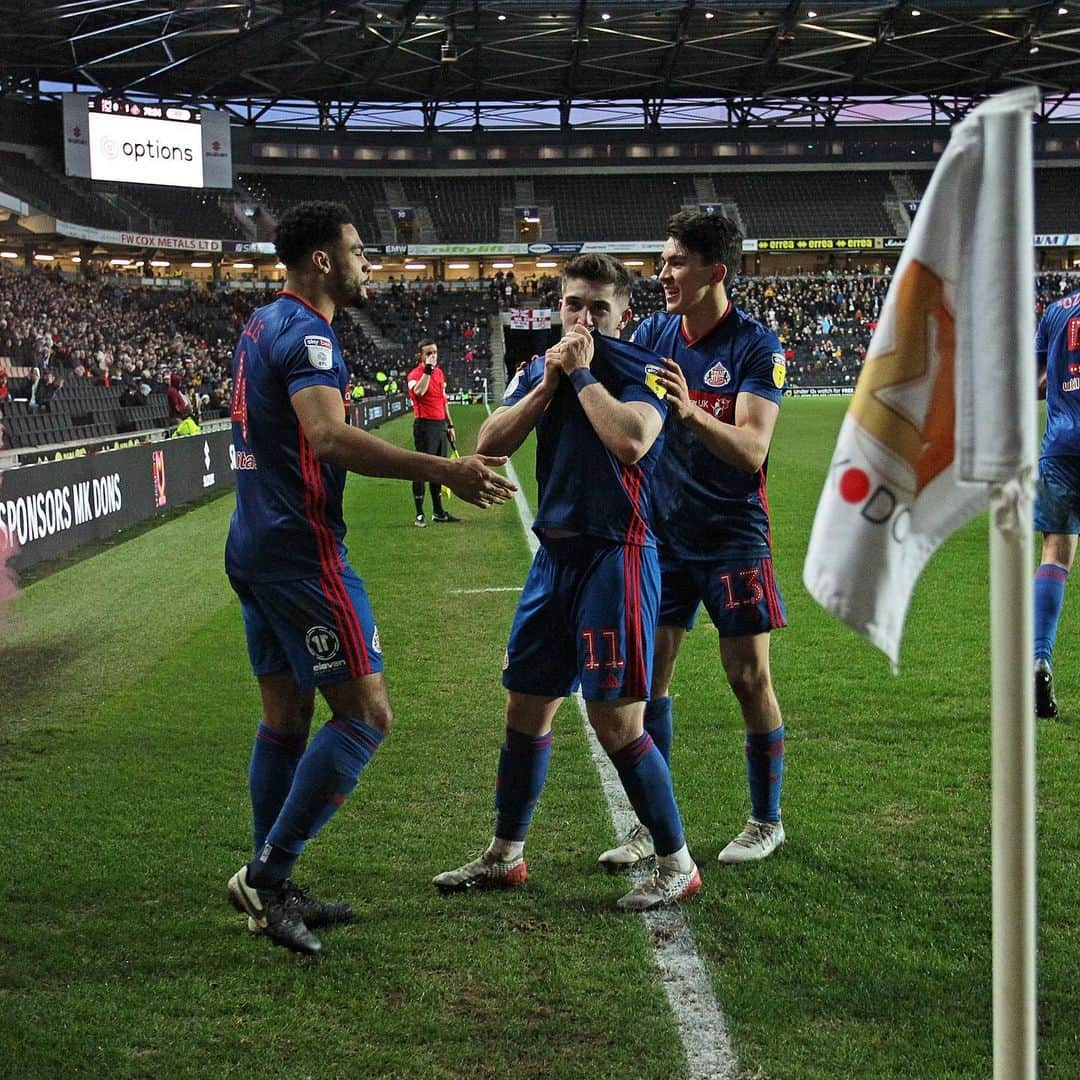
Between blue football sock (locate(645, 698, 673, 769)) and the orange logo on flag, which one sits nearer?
the orange logo on flag

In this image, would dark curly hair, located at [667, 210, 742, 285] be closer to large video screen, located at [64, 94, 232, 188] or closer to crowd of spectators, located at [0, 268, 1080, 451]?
crowd of spectators, located at [0, 268, 1080, 451]

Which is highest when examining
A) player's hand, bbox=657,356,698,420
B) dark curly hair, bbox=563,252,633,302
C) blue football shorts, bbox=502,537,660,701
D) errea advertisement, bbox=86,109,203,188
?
errea advertisement, bbox=86,109,203,188

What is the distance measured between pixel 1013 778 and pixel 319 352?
247 cm

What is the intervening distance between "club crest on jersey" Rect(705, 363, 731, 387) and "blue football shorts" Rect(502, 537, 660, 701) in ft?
2.47

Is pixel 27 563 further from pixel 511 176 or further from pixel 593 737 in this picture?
pixel 511 176

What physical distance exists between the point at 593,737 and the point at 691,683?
128 cm

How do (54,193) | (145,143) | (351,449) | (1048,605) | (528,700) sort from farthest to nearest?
(145,143)
(54,193)
(1048,605)
(528,700)
(351,449)

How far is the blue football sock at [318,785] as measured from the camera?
3.86 meters

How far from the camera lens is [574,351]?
3719mm

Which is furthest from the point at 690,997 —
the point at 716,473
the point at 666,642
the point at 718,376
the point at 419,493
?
the point at 419,493

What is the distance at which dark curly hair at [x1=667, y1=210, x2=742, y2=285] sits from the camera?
14.0 feet

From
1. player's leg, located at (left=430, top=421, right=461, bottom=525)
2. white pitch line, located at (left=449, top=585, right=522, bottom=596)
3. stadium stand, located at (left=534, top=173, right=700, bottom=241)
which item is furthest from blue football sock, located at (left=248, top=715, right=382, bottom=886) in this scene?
stadium stand, located at (left=534, top=173, right=700, bottom=241)

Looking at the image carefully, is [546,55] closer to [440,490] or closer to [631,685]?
[440,490]

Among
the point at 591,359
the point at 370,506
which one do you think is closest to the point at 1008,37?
the point at 370,506
